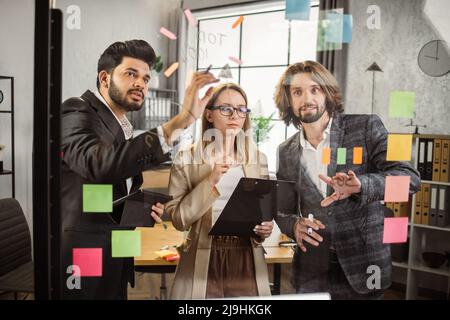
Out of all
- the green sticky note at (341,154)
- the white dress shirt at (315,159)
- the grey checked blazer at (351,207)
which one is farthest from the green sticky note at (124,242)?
the green sticky note at (341,154)

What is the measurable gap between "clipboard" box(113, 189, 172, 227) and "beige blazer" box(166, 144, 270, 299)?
0.06 meters

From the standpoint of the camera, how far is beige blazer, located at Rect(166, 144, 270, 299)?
4.25 feet

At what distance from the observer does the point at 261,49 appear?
131 cm

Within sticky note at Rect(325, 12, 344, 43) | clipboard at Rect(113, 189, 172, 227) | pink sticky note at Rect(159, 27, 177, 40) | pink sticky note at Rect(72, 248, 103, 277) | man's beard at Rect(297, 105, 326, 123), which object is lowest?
pink sticky note at Rect(72, 248, 103, 277)

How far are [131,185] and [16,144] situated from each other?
5.99 ft

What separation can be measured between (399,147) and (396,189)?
146 millimetres

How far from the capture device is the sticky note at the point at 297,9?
1294mm

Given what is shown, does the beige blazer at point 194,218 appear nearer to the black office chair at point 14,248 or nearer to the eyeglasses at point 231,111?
the eyeglasses at point 231,111

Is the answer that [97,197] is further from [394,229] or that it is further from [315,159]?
[394,229]

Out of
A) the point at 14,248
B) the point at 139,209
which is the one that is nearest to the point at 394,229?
the point at 139,209

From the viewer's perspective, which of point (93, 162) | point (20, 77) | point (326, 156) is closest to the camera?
point (93, 162)

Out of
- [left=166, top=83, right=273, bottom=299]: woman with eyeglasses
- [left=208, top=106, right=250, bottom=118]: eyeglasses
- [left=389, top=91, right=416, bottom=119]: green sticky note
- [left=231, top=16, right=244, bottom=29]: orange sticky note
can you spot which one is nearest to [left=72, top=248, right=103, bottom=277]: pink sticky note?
[left=166, top=83, right=273, bottom=299]: woman with eyeglasses

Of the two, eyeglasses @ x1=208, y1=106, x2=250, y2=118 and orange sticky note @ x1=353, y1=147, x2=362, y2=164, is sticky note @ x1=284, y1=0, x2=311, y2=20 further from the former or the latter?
orange sticky note @ x1=353, y1=147, x2=362, y2=164

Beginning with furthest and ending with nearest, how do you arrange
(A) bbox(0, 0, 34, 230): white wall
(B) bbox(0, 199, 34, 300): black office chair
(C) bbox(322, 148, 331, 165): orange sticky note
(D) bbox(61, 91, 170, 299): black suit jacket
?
(A) bbox(0, 0, 34, 230): white wall, (B) bbox(0, 199, 34, 300): black office chair, (C) bbox(322, 148, 331, 165): orange sticky note, (D) bbox(61, 91, 170, 299): black suit jacket
